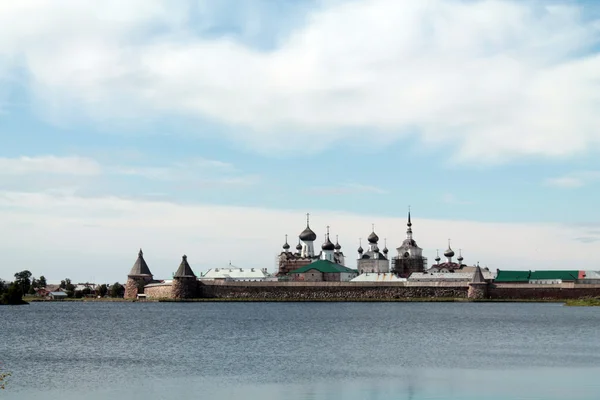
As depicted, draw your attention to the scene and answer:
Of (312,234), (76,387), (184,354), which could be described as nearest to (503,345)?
(184,354)

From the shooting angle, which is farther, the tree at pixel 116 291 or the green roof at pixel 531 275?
the tree at pixel 116 291

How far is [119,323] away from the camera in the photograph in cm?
4647

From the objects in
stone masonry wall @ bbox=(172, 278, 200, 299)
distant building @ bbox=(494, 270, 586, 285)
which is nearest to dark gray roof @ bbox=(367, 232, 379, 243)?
distant building @ bbox=(494, 270, 586, 285)

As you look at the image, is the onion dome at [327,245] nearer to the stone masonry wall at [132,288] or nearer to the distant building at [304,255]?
the distant building at [304,255]

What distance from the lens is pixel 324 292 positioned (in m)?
82.8

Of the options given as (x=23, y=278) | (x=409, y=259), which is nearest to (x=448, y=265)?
(x=409, y=259)

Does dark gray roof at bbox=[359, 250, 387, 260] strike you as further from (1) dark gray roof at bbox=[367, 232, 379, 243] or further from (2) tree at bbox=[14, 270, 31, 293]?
(2) tree at bbox=[14, 270, 31, 293]

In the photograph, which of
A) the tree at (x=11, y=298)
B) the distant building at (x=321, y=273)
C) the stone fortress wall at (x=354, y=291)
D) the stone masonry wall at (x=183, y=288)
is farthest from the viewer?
the distant building at (x=321, y=273)

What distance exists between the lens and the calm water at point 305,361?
19219mm

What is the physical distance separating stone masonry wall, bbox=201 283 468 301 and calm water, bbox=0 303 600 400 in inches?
1532

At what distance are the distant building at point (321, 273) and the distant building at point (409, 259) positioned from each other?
10380 millimetres

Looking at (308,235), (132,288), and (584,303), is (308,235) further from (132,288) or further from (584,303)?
(584,303)

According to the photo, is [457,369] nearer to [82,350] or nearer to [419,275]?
[82,350]

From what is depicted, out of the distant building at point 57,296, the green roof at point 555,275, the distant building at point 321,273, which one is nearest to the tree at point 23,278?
the distant building at point 57,296
